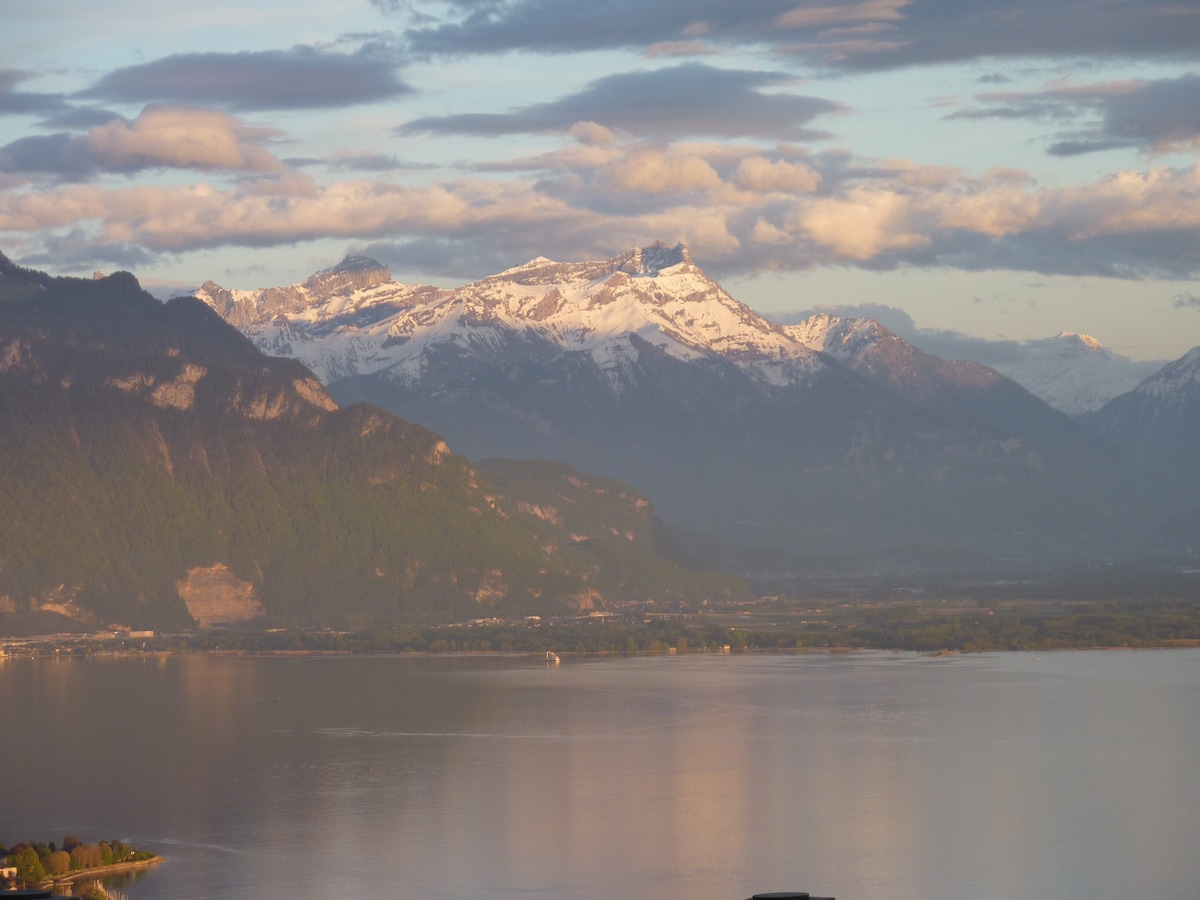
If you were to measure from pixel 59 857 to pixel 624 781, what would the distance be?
3377cm

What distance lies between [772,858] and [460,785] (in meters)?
24.9

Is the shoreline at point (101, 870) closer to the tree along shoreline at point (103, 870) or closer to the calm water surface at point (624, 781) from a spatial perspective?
the tree along shoreline at point (103, 870)

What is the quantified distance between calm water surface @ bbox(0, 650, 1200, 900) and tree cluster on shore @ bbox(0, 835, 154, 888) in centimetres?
212

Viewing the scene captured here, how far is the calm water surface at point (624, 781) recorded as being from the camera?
86625mm

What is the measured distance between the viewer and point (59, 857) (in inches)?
3406

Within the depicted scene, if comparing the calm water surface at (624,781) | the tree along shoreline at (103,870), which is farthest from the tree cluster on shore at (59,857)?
the calm water surface at (624,781)

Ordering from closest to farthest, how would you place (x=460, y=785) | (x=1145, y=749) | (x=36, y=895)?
(x=36, y=895) < (x=460, y=785) < (x=1145, y=749)

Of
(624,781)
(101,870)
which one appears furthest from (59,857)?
(624,781)

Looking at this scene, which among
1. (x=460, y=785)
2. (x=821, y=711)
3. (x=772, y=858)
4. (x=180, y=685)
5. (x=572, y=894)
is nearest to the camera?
(x=572, y=894)

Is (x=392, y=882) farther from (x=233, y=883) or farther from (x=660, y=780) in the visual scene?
(x=660, y=780)

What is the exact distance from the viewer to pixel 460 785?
110 m

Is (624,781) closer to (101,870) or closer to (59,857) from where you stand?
(101,870)

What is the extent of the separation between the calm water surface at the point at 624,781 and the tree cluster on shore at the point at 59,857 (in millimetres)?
2116

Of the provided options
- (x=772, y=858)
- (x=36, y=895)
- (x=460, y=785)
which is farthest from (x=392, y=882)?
(x=36, y=895)
